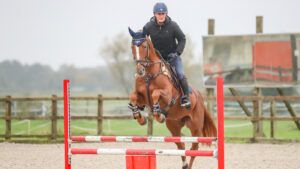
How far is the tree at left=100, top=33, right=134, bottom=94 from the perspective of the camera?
49.4 meters

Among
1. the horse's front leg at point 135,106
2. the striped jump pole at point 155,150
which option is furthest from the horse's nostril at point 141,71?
the striped jump pole at point 155,150

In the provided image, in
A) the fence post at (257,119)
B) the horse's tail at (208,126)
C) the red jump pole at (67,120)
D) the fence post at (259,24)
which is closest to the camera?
the red jump pole at (67,120)

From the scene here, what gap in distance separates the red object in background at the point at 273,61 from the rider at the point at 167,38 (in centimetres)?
832

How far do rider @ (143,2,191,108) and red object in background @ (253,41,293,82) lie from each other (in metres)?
8.32

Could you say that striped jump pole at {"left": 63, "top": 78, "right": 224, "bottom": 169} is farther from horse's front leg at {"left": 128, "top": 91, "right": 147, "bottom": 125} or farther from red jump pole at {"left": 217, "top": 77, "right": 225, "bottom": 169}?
horse's front leg at {"left": 128, "top": 91, "right": 147, "bottom": 125}

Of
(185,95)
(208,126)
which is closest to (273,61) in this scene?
(208,126)

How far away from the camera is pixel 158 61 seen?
26.3ft

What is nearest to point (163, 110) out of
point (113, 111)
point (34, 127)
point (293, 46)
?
point (293, 46)

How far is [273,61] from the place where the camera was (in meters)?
16.3

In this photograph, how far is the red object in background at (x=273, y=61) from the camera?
53.2 feet

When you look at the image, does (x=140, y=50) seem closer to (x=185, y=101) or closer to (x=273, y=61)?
(x=185, y=101)

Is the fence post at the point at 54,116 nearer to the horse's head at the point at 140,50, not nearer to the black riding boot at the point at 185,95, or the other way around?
the black riding boot at the point at 185,95

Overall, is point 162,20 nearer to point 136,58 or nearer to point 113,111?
point 136,58

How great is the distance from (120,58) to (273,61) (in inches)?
1355
